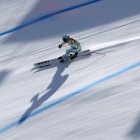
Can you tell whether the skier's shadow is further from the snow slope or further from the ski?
the ski

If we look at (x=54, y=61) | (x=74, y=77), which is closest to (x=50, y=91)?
(x=74, y=77)

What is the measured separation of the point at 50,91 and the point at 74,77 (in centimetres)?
23

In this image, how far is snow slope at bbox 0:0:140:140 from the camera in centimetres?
338

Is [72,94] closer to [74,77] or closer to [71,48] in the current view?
[74,77]

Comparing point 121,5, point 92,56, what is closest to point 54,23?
point 121,5

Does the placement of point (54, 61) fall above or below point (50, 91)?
above

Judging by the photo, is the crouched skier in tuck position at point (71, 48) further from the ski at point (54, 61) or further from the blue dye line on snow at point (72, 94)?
the blue dye line on snow at point (72, 94)

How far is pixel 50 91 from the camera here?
3.92 metres

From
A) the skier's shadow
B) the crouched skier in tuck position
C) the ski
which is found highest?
the crouched skier in tuck position

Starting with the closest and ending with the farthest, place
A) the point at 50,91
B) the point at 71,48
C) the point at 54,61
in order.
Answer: the point at 50,91 → the point at 71,48 → the point at 54,61

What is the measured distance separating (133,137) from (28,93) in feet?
3.93

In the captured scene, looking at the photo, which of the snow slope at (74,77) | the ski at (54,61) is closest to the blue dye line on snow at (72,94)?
the snow slope at (74,77)

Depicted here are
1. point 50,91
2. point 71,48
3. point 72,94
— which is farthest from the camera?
point 71,48

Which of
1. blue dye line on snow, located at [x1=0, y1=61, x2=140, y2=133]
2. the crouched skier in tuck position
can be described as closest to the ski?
the crouched skier in tuck position
